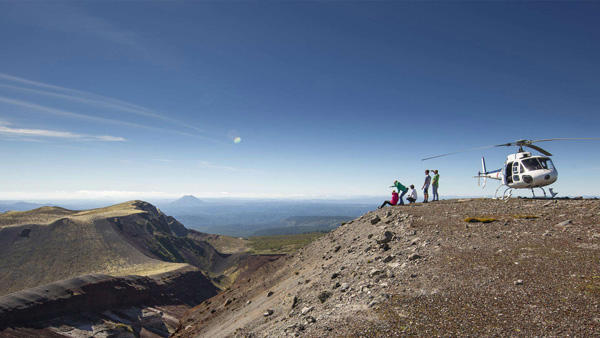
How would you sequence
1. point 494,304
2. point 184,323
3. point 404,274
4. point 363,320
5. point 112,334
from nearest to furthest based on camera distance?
point 494,304, point 363,320, point 404,274, point 184,323, point 112,334

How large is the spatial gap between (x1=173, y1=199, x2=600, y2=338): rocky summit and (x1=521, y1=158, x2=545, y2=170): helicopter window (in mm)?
4512

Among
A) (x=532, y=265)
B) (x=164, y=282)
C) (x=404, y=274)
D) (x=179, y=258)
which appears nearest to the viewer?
(x=532, y=265)

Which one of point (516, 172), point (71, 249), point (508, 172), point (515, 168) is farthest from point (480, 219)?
point (71, 249)

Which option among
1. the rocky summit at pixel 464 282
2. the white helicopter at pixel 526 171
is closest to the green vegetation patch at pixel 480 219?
the rocky summit at pixel 464 282

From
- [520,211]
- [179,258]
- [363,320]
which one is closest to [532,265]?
[363,320]

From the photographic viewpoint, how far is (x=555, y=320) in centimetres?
629

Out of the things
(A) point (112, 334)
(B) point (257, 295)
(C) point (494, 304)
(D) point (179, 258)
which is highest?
(C) point (494, 304)

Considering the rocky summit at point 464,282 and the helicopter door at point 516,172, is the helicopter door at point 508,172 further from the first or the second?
the rocky summit at point 464,282

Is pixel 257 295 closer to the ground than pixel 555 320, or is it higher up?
closer to the ground

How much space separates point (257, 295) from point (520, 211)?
20.5 m

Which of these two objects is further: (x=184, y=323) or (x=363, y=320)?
(x=184, y=323)

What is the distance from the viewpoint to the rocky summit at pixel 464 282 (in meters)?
6.80

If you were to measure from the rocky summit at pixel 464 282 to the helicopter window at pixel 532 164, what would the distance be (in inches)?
178

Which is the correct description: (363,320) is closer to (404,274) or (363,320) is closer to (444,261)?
(404,274)
